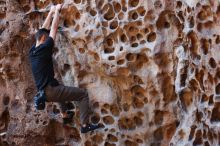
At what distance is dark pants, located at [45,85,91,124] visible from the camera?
13.8 feet

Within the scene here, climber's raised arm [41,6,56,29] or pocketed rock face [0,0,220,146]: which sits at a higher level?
climber's raised arm [41,6,56,29]

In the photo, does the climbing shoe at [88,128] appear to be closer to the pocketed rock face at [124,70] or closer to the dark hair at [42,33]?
the pocketed rock face at [124,70]

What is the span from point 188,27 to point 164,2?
0.32 m

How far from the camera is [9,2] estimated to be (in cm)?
483

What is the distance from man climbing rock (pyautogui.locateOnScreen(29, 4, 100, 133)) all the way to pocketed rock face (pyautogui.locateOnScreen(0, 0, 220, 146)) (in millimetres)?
280

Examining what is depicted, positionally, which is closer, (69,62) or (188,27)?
(188,27)

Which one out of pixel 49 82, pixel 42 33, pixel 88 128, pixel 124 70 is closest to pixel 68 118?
pixel 88 128

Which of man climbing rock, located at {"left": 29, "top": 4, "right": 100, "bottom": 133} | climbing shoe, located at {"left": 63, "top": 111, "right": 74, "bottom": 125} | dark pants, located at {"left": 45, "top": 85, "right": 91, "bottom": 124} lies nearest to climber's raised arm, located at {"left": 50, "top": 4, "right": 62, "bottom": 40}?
man climbing rock, located at {"left": 29, "top": 4, "right": 100, "bottom": 133}

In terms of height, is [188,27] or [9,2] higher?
[9,2]

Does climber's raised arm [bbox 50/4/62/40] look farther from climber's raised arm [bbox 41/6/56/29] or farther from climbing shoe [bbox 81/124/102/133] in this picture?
climbing shoe [bbox 81/124/102/133]

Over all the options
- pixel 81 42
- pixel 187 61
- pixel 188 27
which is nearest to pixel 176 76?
pixel 187 61

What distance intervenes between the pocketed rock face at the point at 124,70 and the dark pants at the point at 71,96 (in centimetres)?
27

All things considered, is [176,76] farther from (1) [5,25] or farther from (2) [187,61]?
(1) [5,25]

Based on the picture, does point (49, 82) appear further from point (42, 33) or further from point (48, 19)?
point (48, 19)
